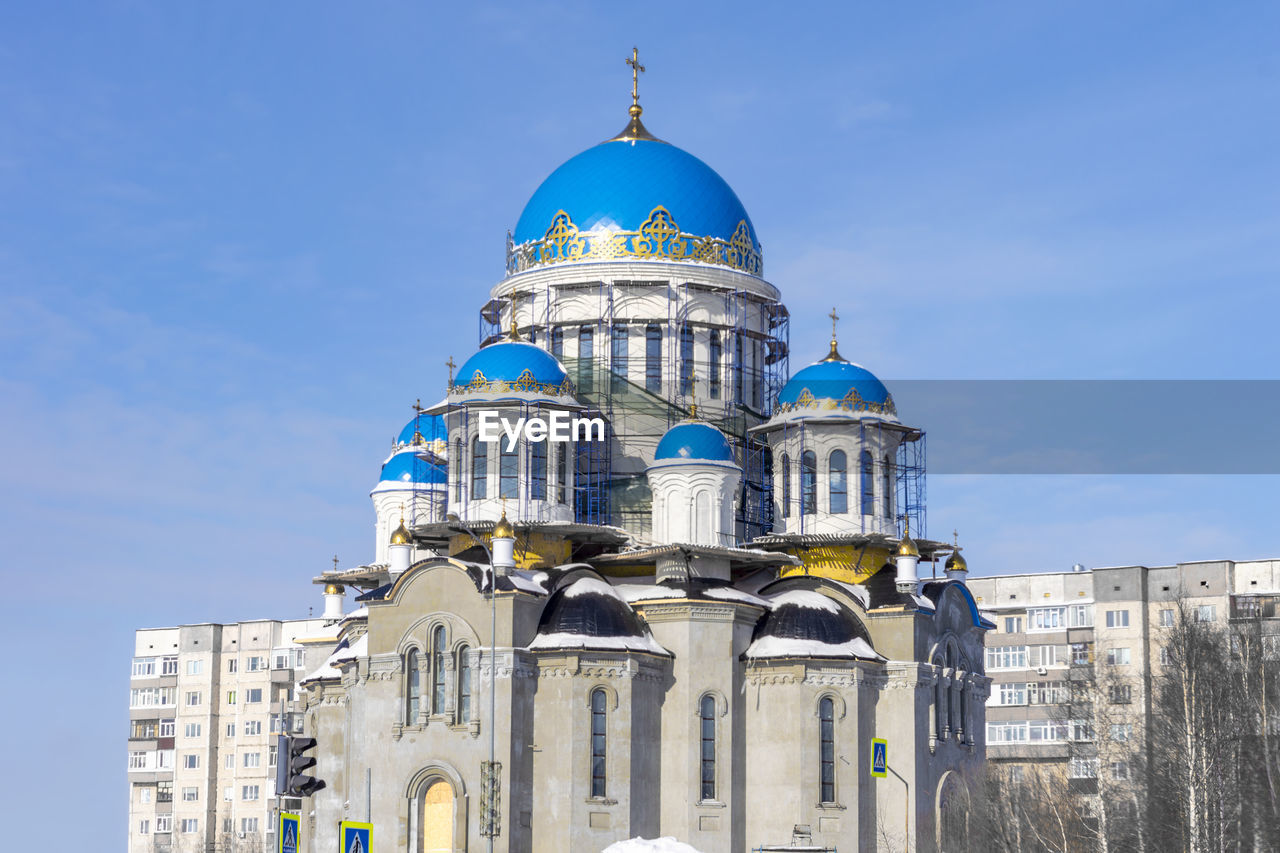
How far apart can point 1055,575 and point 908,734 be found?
23.9m

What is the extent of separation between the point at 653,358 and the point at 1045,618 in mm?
22985

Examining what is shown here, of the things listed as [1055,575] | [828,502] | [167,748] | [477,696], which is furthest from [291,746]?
[167,748]

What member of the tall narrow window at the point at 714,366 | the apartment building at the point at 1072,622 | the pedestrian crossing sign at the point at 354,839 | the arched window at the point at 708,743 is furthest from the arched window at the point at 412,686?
the apartment building at the point at 1072,622

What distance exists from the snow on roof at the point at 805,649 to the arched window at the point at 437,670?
21.9 feet

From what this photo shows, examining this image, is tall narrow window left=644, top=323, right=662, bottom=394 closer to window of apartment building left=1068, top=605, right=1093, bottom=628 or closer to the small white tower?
the small white tower

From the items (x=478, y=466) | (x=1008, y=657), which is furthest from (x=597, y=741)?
(x=1008, y=657)

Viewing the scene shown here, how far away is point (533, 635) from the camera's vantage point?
39938mm

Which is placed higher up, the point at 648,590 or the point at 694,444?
the point at 694,444

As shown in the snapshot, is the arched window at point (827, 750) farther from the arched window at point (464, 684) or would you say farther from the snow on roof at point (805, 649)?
the arched window at point (464, 684)

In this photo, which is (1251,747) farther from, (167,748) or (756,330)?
(167,748)

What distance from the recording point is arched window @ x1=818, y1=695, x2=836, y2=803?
133 feet

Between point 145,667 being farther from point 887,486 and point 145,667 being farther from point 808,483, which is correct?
point 887,486

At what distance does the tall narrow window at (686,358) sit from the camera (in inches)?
1848

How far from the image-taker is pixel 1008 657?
6456 cm
